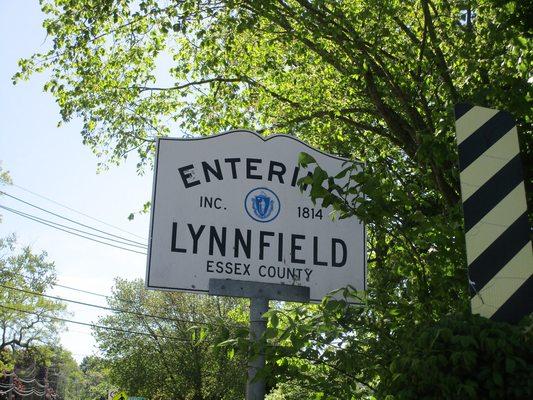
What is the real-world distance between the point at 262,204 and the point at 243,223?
0.60 feet

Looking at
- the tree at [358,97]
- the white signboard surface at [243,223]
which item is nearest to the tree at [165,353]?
the tree at [358,97]

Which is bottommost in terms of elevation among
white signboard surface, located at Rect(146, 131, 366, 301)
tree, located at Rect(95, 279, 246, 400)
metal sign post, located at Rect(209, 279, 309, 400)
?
metal sign post, located at Rect(209, 279, 309, 400)

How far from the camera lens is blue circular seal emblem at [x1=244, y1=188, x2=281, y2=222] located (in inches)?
149

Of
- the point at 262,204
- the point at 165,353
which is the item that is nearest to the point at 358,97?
the point at 262,204

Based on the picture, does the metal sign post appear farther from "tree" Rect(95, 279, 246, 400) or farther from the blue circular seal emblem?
"tree" Rect(95, 279, 246, 400)

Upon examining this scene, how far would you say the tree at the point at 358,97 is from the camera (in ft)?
11.8

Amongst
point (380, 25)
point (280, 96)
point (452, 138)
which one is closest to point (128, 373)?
point (280, 96)

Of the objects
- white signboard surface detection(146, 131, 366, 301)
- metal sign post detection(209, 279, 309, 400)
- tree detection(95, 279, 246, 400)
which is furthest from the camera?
tree detection(95, 279, 246, 400)

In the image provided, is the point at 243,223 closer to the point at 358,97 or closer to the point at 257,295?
the point at 257,295

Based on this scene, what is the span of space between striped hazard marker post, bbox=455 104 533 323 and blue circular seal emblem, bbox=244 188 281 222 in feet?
3.73

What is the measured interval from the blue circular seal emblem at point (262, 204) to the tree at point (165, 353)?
39.9 meters

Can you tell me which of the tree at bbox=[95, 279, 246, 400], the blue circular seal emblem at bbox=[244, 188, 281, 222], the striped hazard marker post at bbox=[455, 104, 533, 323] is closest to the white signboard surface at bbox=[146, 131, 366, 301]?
the blue circular seal emblem at bbox=[244, 188, 281, 222]

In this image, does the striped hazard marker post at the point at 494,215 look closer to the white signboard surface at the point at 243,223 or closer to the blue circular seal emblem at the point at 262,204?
the white signboard surface at the point at 243,223

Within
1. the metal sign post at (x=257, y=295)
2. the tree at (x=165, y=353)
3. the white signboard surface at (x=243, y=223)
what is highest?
the tree at (x=165, y=353)
